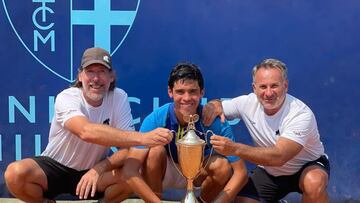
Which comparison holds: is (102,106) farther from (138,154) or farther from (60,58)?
(60,58)

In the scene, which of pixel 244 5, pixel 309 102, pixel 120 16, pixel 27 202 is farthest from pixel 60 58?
pixel 309 102

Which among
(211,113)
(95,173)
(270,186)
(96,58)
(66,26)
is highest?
(66,26)

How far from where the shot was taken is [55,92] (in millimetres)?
4270

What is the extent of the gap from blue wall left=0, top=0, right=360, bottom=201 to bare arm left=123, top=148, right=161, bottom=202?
0.77 metres

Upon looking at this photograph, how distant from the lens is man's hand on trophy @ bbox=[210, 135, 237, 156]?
10.6ft

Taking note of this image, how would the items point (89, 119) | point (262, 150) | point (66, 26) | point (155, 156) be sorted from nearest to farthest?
point (262, 150), point (155, 156), point (89, 119), point (66, 26)

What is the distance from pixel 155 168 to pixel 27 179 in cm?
76

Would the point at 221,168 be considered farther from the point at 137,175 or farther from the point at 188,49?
the point at 188,49

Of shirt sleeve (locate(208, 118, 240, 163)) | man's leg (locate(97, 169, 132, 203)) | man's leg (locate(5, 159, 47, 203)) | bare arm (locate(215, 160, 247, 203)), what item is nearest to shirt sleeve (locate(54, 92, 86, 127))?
man's leg (locate(5, 159, 47, 203))

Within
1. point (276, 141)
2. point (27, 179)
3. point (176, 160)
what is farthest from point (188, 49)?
point (27, 179)

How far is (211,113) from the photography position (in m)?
3.62

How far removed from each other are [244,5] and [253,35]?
215 millimetres

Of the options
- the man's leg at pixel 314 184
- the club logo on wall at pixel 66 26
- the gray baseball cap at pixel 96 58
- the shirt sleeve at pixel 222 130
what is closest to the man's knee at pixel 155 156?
the shirt sleeve at pixel 222 130

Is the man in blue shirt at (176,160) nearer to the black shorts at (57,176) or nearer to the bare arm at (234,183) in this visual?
the bare arm at (234,183)
